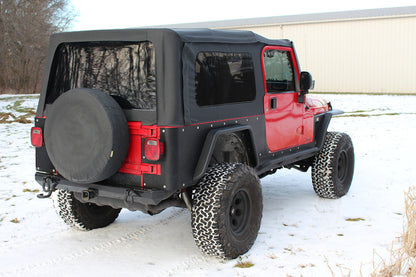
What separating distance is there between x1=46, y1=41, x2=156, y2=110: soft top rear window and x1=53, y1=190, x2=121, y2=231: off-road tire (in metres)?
1.03

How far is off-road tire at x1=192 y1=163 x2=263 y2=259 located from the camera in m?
3.91

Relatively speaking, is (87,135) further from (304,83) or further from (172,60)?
(304,83)

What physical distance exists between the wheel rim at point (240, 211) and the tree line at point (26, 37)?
2746cm

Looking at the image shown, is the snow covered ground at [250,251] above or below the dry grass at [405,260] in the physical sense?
below

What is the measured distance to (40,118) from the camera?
433 cm

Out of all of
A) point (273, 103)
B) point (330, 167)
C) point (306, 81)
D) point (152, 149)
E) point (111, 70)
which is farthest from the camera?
point (330, 167)

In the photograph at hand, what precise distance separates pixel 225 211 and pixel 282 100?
1807mm

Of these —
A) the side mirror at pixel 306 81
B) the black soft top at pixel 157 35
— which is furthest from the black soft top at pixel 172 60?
the side mirror at pixel 306 81

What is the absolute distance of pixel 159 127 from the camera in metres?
3.71

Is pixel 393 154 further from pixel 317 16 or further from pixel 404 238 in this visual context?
pixel 317 16

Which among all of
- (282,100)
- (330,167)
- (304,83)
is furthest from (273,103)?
(330,167)

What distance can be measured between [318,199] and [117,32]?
3541mm

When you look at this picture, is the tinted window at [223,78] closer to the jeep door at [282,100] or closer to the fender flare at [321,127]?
the jeep door at [282,100]

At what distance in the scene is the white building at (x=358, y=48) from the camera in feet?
75.0
